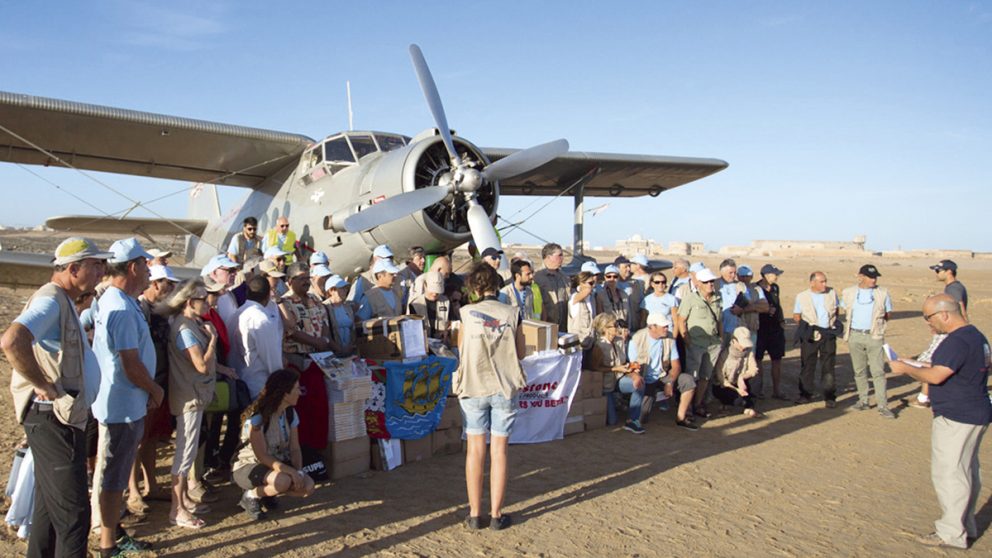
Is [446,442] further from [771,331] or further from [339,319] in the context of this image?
[771,331]

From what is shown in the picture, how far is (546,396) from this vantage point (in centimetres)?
647

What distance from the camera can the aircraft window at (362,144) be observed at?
938 cm

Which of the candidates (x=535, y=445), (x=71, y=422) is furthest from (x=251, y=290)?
(x=535, y=445)

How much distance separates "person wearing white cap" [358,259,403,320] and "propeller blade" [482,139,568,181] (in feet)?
8.20

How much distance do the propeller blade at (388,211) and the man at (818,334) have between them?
535 cm

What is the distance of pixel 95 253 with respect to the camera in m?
3.13

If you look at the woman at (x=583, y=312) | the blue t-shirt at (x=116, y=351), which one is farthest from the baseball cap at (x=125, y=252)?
the woman at (x=583, y=312)

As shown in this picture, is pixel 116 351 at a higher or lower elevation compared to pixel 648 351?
higher

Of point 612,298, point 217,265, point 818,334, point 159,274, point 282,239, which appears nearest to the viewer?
point 159,274

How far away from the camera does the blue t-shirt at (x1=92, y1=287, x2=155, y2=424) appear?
3418 millimetres

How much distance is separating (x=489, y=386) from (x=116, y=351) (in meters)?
2.22

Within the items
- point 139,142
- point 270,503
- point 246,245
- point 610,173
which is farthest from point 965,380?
point 139,142

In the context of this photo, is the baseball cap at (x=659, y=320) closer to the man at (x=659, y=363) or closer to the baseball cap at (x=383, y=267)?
the man at (x=659, y=363)

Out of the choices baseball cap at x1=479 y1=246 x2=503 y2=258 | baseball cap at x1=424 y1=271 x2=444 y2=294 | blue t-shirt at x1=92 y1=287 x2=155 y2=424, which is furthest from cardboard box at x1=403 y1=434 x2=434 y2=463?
blue t-shirt at x1=92 y1=287 x2=155 y2=424
